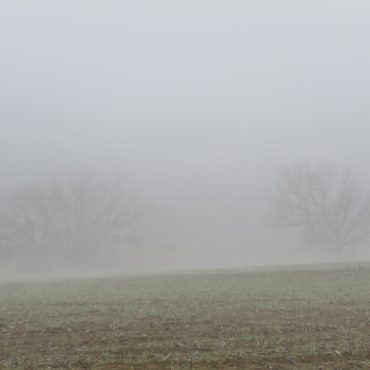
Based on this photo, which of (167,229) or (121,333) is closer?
(121,333)

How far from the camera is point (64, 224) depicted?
8788 cm

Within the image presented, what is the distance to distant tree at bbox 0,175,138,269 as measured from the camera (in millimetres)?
83562

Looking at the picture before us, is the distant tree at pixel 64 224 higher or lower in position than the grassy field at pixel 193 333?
higher

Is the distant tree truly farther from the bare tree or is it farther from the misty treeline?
the bare tree

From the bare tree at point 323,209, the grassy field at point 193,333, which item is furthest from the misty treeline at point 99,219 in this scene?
the grassy field at point 193,333

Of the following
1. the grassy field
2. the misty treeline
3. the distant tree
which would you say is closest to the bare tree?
the misty treeline

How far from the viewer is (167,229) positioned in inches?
4508

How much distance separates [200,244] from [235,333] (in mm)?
97331

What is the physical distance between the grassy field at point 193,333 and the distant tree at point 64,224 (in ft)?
209

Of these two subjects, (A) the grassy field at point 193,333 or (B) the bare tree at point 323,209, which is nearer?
(A) the grassy field at point 193,333

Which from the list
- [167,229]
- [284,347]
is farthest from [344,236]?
[284,347]

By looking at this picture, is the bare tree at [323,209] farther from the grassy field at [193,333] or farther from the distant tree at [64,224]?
the grassy field at [193,333]

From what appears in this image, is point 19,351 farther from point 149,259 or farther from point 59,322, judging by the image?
point 149,259

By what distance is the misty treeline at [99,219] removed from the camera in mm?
75331
